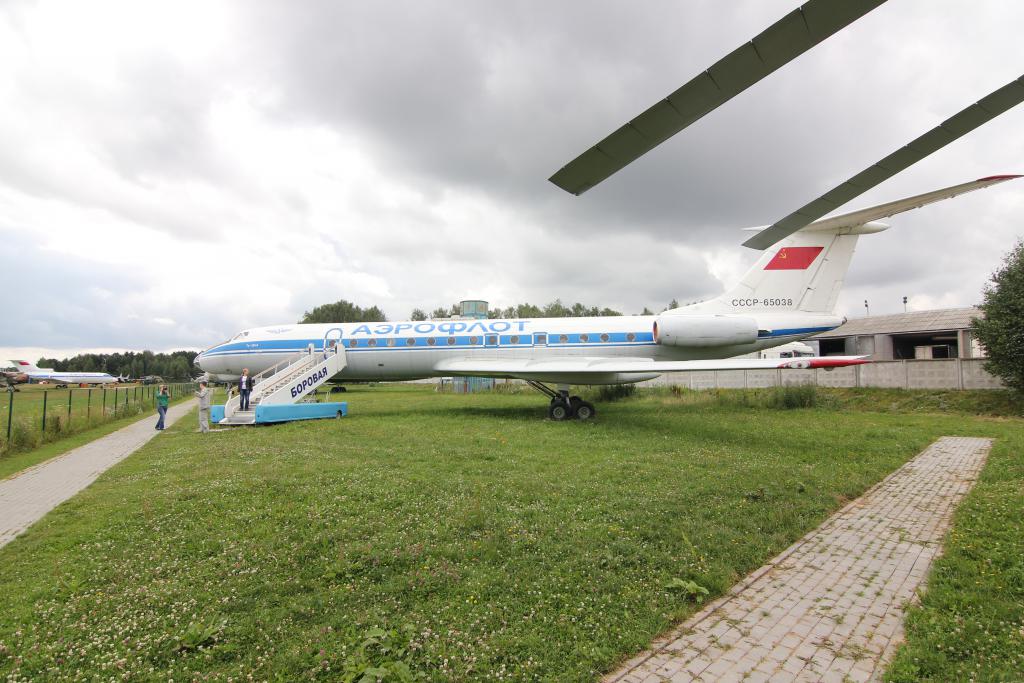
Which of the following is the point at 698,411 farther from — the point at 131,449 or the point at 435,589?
the point at 131,449

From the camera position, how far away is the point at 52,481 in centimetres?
910

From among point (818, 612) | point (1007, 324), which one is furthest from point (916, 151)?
point (1007, 324)

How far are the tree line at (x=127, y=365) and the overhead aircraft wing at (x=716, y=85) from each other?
441 ft

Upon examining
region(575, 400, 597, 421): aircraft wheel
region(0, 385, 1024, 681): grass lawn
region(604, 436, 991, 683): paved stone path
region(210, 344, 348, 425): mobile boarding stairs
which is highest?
region(210, 344, 348, 425): mobile boarding stairs

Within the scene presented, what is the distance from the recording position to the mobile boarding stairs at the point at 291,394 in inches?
614

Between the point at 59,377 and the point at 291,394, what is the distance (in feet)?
287

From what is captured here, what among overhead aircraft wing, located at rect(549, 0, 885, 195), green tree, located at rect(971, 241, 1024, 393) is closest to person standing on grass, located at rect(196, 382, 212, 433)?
overhead aircraft wing, located at rect(549, 0, 885, 195)

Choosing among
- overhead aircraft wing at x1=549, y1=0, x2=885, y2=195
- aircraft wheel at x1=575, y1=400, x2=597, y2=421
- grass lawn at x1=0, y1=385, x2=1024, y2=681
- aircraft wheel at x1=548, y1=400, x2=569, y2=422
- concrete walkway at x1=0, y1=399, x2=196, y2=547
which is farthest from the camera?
aircraft wheel at x1=575, y1=400, x2=597, y2=421

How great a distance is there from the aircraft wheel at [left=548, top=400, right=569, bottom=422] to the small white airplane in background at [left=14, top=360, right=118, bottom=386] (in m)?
87.5

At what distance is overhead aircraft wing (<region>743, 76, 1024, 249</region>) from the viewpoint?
3234 mm

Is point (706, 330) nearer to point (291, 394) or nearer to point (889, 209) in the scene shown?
point (889, 209)

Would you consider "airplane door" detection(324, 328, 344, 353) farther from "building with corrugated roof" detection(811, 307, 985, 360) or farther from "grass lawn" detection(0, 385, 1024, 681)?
"building with corrugated roof" detection(811, 307, 985, 360)

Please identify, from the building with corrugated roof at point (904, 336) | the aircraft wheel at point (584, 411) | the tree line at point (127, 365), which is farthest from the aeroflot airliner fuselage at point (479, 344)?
the tree line at point (127, 365)

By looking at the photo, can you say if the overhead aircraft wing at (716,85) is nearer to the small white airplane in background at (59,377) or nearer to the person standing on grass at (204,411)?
the person standing on grass at (204,411)
